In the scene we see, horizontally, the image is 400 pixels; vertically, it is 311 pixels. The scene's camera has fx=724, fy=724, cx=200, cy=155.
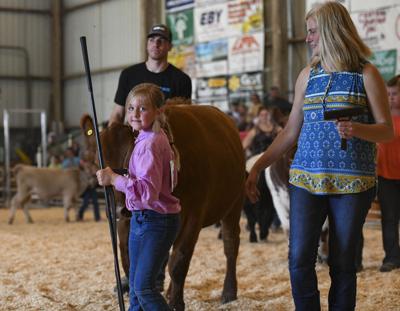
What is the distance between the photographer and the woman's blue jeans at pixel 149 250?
3.44m

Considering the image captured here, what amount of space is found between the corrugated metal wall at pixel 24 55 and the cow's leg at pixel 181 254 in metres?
20.3

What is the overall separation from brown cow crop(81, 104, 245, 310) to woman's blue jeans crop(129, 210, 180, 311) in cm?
44

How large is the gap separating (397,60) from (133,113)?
965 cm

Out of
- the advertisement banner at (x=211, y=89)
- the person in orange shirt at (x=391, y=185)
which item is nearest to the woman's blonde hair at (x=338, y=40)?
the person in orange shirt at (x=391, y=185)

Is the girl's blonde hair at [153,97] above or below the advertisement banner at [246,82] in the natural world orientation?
below

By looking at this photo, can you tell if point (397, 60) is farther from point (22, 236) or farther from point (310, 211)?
point (310, 211)

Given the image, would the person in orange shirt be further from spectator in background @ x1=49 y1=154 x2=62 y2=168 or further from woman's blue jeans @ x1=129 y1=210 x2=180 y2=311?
spectator in background @ x1=49 y1=154 x2=62 y2=168

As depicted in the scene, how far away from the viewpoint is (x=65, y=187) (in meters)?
13.6

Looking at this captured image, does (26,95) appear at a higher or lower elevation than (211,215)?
higher

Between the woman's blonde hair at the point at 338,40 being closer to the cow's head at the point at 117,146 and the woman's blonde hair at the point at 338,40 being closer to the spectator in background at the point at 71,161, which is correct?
the cow's head at the point at 117,146

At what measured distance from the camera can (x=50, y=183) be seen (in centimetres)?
1351

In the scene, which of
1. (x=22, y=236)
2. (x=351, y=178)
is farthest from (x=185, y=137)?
(x=22, y=236)

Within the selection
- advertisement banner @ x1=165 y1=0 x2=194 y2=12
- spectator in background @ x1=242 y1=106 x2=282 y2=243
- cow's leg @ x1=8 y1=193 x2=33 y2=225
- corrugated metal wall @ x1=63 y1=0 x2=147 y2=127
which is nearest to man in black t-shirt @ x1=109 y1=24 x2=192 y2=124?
spectator in background @ x1=242 y1=106 x2=282 y2=243

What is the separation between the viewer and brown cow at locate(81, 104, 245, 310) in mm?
4328
